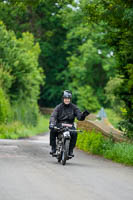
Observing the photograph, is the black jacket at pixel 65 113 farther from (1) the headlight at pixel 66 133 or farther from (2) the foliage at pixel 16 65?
(2) the foliage at pixel 16 65

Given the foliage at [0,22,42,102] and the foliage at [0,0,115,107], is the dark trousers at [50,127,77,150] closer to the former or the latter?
the foliage at [0,22,42,102]

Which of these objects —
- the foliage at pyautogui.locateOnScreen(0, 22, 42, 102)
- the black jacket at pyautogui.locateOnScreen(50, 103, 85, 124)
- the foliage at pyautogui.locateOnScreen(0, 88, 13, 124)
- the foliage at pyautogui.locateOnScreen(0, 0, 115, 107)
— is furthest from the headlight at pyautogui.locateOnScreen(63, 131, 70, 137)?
the foliage at pyautogui.locateOnScreen(0, 0, 115, 107)

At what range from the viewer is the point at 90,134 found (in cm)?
1959

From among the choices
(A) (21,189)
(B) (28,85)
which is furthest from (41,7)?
(A) (21,189)

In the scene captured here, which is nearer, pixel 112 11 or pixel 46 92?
pixel 112 11

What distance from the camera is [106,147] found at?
17.5 meters

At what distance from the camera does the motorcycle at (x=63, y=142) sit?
1407cm

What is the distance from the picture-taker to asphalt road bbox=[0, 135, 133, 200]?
929 centimetres

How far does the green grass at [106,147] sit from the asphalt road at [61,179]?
0.39m

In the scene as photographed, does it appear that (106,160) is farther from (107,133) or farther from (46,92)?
(46,92)

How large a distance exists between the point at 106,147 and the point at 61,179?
651cm

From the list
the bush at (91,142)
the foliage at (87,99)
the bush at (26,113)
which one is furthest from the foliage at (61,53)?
the bush at (91,142)

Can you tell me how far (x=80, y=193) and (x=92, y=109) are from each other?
59296mm

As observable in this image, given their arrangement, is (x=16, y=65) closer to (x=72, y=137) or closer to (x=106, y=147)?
(x=106, y=147)
